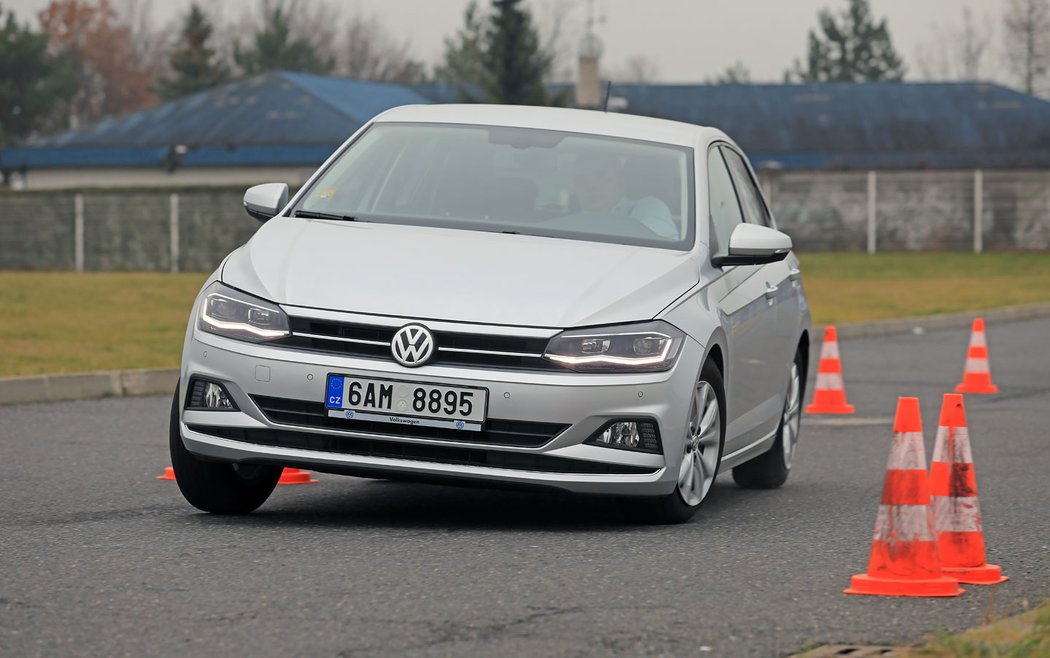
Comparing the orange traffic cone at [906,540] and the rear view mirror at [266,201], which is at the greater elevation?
the rear view mirror at [266,201]

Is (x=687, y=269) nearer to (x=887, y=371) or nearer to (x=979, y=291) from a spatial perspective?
(x=887, y=371)

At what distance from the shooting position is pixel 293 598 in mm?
5438

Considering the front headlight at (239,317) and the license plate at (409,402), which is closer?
the license plate at (409,402)

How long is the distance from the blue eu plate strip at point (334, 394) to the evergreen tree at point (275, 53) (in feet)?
319

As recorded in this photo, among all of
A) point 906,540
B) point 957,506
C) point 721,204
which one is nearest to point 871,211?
point 721,204

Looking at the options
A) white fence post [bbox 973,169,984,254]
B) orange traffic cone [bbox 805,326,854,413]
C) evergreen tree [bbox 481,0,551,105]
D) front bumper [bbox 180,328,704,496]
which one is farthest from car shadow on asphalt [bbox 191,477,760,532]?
evergreen tree [bbox 481,0,551,105]

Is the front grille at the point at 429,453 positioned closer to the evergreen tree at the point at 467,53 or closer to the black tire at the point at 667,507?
the black tire at the point at 667,507

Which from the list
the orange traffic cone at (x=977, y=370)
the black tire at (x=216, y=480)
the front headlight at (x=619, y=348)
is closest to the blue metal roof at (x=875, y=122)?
the orange traffic cone at (x=977, y=370)

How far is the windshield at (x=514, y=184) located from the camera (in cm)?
775

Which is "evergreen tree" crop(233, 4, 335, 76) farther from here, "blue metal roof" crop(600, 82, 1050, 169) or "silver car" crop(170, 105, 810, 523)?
"silver car" crop(170, 105, 810, 523)

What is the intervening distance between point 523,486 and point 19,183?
74.0 m

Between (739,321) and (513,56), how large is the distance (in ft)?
195

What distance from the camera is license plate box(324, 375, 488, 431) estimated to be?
664 cm

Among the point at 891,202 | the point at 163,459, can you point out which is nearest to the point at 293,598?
the point at 163,459
